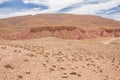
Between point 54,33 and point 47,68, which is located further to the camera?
point 54,33

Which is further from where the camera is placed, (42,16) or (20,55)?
(42,16)

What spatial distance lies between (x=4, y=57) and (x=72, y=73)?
189 inches

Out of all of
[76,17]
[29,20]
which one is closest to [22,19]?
[29,20]

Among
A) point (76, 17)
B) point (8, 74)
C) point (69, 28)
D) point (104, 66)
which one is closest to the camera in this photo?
point (8, 74)

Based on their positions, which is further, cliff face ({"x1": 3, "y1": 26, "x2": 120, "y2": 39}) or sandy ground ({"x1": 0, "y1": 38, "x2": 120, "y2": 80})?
cliff face ({"x1": 3, "y1": 26, "x2": 120, "y2": 39})

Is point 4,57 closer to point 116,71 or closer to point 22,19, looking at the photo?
point 116,71

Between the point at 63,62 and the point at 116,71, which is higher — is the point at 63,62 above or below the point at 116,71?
above

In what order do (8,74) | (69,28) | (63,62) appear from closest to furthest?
(8,74)
(63,62)
(69,28)

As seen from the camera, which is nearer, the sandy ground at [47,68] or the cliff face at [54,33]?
the sandy ground at [47,68]

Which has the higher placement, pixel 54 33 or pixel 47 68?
pixel 47 68

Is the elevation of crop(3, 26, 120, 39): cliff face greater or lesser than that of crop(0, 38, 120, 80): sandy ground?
lesser

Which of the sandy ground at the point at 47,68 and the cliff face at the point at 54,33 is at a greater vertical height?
the sandy ground at the point at 47,68

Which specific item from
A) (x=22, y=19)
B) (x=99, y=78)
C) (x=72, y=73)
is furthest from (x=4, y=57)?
(x=22, y=19)

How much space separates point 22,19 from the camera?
181 m
